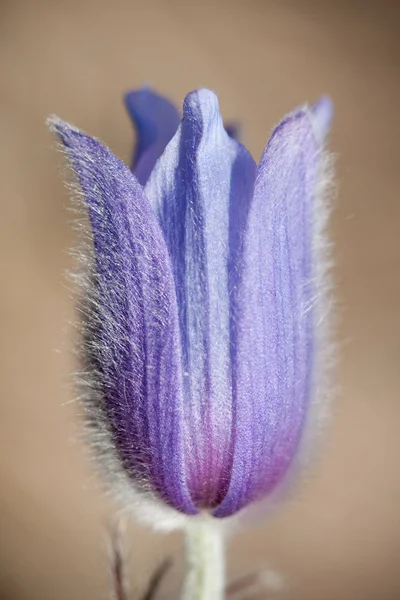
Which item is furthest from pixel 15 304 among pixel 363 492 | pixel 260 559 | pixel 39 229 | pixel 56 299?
pixel 363 492

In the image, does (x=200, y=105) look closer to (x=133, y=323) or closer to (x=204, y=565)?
(x=133, y=323)

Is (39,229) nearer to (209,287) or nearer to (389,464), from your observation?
(389,464)

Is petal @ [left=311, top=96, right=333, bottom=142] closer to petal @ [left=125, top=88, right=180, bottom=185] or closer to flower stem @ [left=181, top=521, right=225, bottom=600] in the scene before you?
petal @ [left=125, top=88, right=180, bottom=185]

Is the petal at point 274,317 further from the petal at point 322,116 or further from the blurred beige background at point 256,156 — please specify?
the blurred beige background at point 256,156

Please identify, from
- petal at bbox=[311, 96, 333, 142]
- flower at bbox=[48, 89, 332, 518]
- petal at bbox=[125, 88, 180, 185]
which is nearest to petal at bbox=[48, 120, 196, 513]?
flower at bbox=[48, 89, 332, 518]

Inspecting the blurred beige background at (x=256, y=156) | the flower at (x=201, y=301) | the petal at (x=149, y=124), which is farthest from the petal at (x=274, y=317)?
the blurred beige background at (x=256, y=156)

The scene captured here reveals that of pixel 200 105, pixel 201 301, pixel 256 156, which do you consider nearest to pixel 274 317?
pixel 201 301
